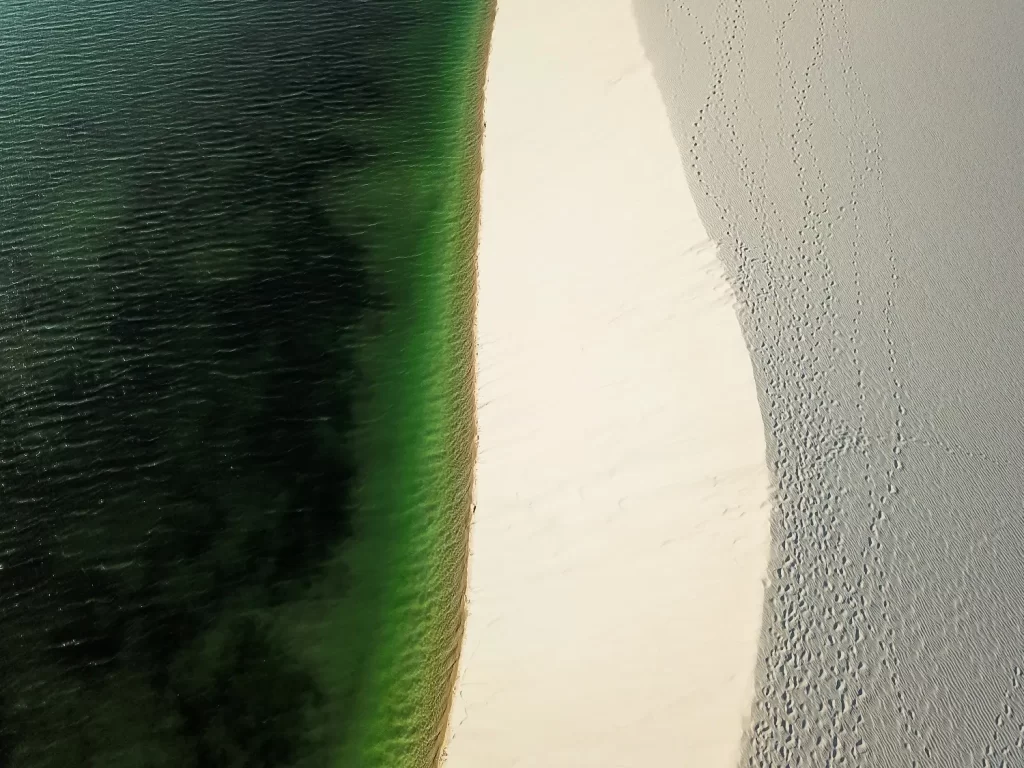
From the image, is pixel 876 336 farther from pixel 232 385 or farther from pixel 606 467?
pixel 232 385

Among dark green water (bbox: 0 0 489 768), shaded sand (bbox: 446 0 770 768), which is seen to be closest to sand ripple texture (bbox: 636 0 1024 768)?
shaded sand (bbox: 446 0 770 768)

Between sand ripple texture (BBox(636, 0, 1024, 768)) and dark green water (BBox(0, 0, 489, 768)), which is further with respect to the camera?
dark green water (BBox(0, 0, 489, 768))

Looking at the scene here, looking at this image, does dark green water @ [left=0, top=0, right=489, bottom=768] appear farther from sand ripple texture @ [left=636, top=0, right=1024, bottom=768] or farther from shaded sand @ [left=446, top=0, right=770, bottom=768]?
sand ripple texture @ [left=636, top=0, right=1024, bottom=768]

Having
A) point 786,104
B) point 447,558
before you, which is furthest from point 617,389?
point 786,104

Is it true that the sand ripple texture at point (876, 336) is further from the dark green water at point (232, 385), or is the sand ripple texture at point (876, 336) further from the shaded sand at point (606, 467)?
the dark green water at point (232, 385)

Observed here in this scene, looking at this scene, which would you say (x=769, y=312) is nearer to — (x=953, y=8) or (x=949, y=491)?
(x=949, y=491)

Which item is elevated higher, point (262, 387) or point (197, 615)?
point (262, 387)
